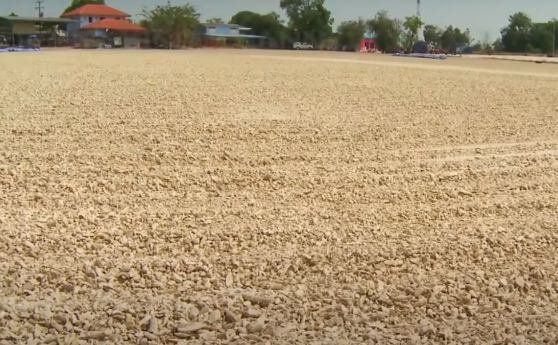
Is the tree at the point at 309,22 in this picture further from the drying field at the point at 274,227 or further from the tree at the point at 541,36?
the drying field at the point at 274,227

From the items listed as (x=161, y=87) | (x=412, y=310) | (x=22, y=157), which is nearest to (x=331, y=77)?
(x=161, y=87)

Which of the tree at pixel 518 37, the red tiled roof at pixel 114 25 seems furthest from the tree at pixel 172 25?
the tree at pixel 518 37

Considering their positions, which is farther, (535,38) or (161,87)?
(535,38)

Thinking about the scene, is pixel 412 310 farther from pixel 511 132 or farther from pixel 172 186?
pixel 511 132

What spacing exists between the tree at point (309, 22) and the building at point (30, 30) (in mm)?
19416

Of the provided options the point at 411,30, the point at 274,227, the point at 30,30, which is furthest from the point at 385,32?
the point at 274,227

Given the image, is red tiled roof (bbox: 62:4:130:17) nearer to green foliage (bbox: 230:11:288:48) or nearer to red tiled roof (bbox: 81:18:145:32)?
red tiled roof (bbox: 81:18:145:32)

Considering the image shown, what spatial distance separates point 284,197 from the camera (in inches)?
265

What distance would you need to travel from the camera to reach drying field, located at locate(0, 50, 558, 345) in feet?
13.5

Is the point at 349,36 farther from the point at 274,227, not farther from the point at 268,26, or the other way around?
the point at 274,227

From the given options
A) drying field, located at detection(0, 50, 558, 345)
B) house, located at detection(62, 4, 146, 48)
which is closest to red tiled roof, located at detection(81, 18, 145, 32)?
house, located at detection(62, 4, 146, 48)

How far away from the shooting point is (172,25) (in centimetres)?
5662

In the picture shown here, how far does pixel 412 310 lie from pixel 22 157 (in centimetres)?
544

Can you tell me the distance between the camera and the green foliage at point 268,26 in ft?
135
